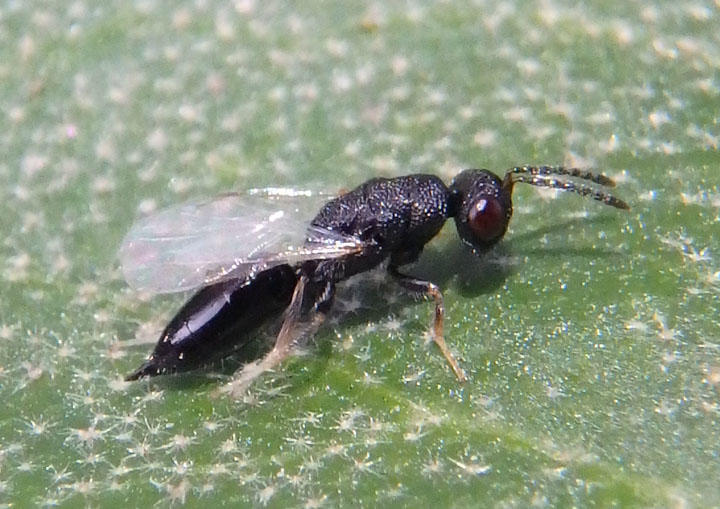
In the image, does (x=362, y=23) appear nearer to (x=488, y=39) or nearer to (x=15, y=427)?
(x=488, y=39)

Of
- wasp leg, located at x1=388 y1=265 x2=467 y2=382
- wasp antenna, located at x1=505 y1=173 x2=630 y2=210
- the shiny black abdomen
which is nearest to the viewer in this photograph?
wasp leg, located at x1=388 y1=265 x2=467 y2=382

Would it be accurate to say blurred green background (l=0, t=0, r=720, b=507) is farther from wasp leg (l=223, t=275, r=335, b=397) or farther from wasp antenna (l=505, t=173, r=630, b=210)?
wasp antenna (l=505, t=173, r=630, b=210)

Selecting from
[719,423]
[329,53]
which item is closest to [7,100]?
[329,53]

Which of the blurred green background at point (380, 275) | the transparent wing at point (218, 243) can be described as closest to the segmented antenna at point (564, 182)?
the blurred green background at point (380, 275)

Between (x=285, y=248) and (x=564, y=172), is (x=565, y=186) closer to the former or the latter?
(x=564, y=172)

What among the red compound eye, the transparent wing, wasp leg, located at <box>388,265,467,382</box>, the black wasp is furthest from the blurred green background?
the transparent wing

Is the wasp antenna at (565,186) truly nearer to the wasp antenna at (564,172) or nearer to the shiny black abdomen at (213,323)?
the wasp antenna at (564,172)
